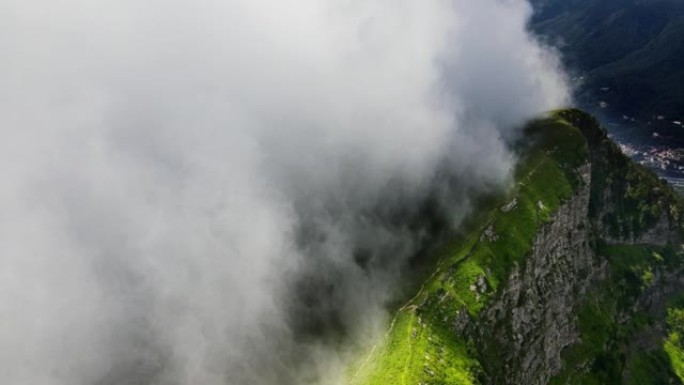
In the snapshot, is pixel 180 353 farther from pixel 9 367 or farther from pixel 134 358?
pixel 9 367

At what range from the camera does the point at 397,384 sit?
169375 millimetres

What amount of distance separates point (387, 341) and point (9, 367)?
377 ft

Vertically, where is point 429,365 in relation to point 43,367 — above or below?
below

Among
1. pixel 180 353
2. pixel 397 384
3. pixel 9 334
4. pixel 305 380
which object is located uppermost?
pixel 9 334

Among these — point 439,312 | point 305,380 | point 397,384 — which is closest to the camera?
point 397,384

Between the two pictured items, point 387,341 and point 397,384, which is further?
point 387,341

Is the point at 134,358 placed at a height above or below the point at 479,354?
above

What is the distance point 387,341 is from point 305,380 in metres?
27.5

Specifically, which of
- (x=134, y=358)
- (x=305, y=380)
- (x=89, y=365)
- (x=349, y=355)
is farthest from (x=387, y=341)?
(x=89, y=365)

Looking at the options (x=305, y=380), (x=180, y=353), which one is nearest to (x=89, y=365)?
(x=180, y=353)

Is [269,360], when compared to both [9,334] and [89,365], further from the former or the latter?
[9,334]

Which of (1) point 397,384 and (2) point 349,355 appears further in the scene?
(2) point 349,355

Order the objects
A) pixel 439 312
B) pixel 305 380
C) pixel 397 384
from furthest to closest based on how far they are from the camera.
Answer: pixel 439 312 → pixel 305 380 → pixel 397 384

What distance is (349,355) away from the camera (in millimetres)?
193375
